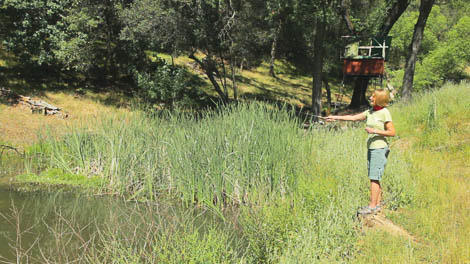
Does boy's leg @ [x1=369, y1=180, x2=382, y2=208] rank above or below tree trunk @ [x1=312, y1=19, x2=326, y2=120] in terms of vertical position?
below

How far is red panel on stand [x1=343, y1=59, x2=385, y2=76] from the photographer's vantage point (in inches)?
613

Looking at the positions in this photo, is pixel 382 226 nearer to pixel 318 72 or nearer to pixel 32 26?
pixel 318 72

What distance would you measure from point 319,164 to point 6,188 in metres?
6.92

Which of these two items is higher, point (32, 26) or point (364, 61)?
point (32, 26)

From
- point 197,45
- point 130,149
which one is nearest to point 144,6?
point 197,45

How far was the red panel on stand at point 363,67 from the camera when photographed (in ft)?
51.0

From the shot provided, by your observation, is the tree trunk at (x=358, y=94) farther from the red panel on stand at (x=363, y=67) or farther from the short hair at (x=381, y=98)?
the short hair at (x=381, y=98)

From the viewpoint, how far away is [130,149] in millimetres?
7984

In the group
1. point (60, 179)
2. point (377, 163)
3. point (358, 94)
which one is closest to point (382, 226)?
point (377, 163)

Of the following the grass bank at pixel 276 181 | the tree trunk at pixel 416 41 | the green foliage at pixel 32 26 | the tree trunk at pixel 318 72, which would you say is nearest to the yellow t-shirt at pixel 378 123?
the grass bank at pixel 276 181

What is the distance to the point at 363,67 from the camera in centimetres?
1570

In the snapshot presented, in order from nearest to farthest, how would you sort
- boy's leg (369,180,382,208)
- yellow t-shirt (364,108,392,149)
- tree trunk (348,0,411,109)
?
yellow t-shirt (364,108,392,149) < boy's leg (369,180,382,208) < tree trunk (348,0,411,109)

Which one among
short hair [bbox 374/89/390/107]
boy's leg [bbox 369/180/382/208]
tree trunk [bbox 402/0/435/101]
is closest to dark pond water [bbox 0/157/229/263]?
boy's leg [bbox 369/180/382/208]

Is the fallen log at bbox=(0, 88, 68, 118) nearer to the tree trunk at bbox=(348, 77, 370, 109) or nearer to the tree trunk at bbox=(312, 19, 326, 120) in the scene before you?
the tree trunk at bbox=(312, 19, 326, 120)
